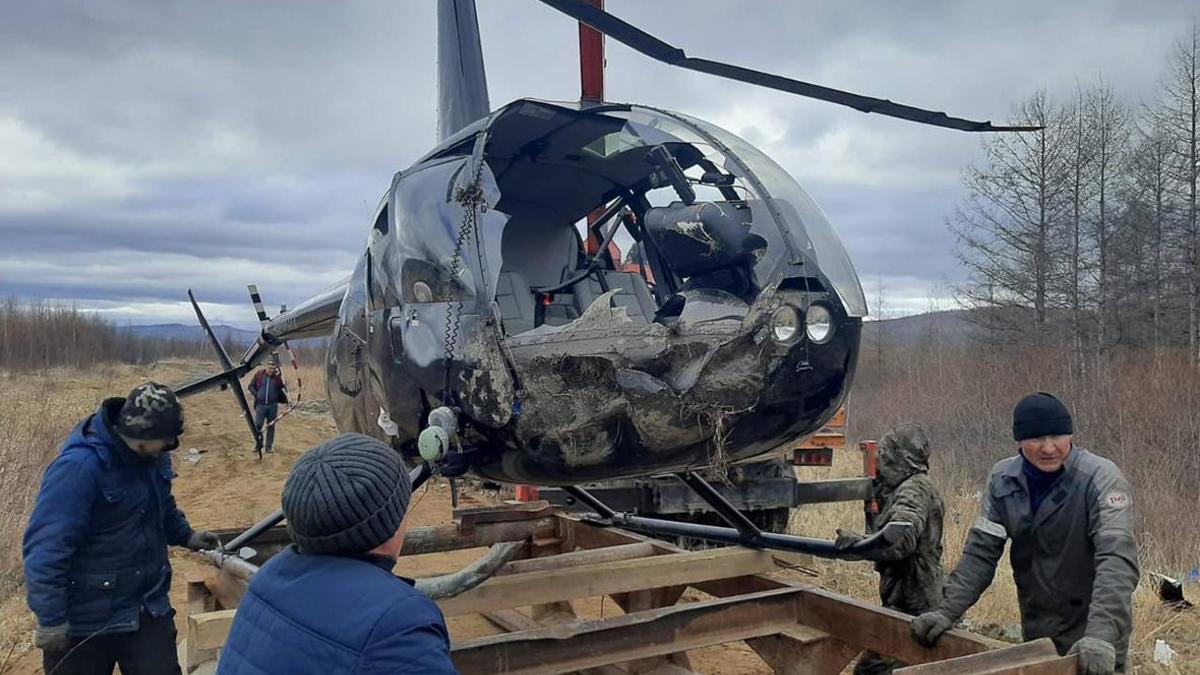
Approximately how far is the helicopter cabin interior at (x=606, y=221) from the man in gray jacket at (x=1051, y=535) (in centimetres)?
121

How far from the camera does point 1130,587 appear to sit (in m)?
3.04

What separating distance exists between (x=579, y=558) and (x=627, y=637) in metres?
1.18

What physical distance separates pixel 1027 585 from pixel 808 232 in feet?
5.24

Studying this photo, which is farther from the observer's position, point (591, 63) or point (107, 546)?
point (591, 63)

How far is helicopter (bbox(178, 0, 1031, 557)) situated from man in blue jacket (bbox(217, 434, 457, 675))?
124cm

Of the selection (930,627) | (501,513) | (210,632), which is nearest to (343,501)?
(210,632)

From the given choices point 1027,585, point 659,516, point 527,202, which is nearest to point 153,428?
point 527,202

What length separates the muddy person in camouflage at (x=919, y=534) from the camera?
14.6 feet

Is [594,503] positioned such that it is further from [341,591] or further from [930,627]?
[341,591]

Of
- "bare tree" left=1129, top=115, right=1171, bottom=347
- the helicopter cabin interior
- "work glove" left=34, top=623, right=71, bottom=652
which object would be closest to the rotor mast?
the helicopter cabin interior

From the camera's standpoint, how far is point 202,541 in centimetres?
441

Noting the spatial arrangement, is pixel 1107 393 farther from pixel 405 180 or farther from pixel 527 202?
pixel 405 180

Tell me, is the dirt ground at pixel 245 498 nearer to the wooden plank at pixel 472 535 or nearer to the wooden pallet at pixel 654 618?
Result: the wooden plank at pixel 472 535

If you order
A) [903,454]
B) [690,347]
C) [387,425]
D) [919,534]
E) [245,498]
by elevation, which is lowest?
[245,498]
